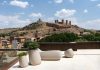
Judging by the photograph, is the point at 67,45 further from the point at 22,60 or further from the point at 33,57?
the point at 22,60

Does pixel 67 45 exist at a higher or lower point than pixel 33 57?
higher

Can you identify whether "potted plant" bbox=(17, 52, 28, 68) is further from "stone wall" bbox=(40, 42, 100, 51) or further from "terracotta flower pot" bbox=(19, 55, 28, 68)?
"stone wall" bbox=(40, 42, 100, 51)

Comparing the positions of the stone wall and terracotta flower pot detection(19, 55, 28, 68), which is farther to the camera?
the stone wall

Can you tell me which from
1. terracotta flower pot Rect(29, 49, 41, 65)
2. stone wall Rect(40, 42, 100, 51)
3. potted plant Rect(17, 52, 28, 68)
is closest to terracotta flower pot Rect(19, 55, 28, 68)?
potted plant Rect(17, 52, 28, 68)

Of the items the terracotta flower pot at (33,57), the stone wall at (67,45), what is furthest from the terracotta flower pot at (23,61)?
the stone wall at (67,45)

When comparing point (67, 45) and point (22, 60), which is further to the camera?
point (67, 45)

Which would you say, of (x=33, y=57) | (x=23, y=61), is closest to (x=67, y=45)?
(x=33, y=57)

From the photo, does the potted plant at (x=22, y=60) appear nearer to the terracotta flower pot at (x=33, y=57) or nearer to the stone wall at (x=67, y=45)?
the terracotta flower pot at (x=33, y=57)

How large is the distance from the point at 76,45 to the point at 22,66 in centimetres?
449

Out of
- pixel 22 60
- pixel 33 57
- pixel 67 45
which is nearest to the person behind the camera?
pixel 22 60

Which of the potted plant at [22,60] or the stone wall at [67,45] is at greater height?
the stone wall at [67,45]

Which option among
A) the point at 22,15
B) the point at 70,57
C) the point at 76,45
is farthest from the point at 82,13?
the point at 70,57

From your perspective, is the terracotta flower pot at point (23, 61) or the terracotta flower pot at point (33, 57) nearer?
the terracotta flower pot at point (23, 61)

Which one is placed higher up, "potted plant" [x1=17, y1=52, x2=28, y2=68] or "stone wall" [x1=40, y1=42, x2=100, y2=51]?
"stone wall" [x1=40, y1=42, x2=100, y2=51]
